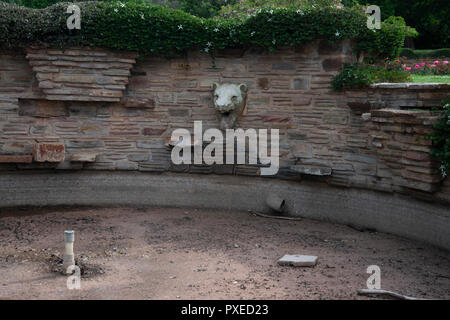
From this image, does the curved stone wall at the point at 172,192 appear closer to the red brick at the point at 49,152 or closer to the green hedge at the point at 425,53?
the red brick at the point at 49,152

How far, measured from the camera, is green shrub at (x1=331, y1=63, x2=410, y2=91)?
7223 millimetres

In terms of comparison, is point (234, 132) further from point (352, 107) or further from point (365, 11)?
point (365, 11)

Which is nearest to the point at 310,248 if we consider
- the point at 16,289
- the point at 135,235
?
the point at 135,235

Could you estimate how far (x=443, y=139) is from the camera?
5.92 metres

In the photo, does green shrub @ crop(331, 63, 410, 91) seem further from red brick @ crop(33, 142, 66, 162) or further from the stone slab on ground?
red brick @ crop(33, 142, 66, 162)

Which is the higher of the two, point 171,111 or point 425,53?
point 425,53

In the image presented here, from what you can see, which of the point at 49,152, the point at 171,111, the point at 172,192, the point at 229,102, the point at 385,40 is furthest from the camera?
the point at 172,192

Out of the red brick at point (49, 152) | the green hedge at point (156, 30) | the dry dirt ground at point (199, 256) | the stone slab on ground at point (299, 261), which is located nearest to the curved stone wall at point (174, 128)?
the red brick at point (49, 152)

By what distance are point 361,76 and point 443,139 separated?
1726 millimetres

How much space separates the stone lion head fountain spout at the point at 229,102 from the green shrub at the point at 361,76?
4.75ft

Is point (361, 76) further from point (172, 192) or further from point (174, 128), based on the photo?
point (172, 192)

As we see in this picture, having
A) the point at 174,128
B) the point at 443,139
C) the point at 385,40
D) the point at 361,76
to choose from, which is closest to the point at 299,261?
the point at 443,139

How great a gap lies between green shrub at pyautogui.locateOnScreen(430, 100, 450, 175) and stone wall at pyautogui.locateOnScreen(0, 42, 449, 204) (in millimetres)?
1158

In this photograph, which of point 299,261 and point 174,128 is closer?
point 299,261
